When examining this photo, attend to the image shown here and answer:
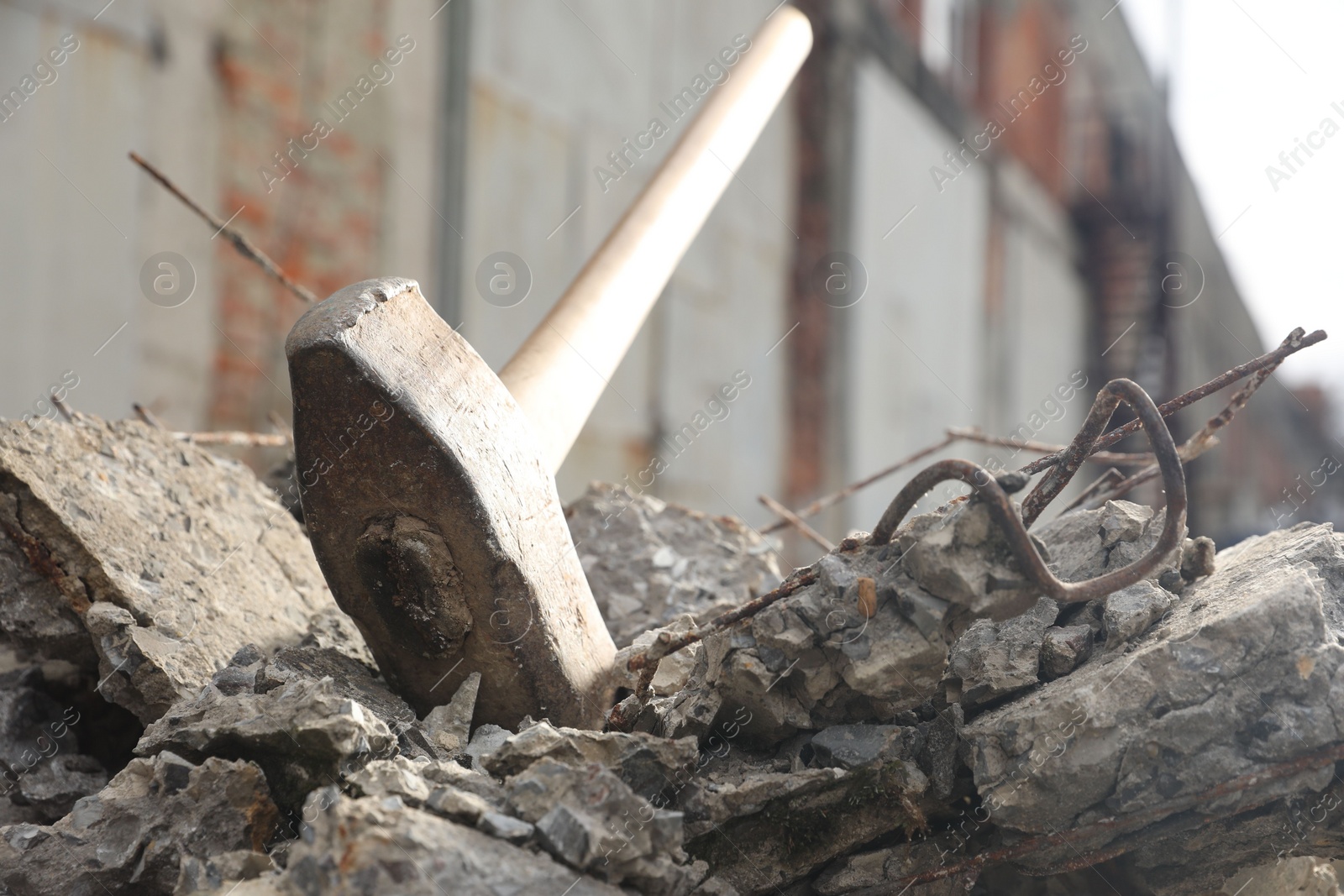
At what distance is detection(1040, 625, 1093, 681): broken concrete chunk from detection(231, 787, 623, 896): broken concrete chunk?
622 mm

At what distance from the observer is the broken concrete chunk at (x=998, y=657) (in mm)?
1233

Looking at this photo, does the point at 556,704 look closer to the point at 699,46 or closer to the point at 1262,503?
the point at 699,46

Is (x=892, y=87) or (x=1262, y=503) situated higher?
(x=892, y=87)

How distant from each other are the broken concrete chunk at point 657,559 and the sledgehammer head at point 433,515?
47 cm

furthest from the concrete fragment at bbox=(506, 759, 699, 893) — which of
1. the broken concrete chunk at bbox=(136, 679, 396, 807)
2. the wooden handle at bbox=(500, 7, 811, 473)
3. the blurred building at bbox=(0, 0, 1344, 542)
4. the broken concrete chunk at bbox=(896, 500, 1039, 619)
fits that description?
the blurred building at bbox=(0, 0, 1344, 542)

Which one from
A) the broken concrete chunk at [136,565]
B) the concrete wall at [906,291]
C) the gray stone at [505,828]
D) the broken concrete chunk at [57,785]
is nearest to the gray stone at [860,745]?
the gray stone at [505,828]

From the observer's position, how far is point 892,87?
7.23 metres

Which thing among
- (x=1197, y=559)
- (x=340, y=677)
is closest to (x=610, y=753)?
(x=340, y=677)

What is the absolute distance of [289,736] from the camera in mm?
1126

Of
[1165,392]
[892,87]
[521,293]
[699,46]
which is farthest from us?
[1165,392]

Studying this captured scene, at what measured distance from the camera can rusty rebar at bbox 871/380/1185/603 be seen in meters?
1.08

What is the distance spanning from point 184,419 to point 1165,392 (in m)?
7.51

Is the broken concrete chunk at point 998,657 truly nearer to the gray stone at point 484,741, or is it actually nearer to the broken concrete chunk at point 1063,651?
the broken concrete chunk at point 1063,651

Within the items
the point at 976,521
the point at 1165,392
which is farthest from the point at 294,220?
the point at 1165,392
